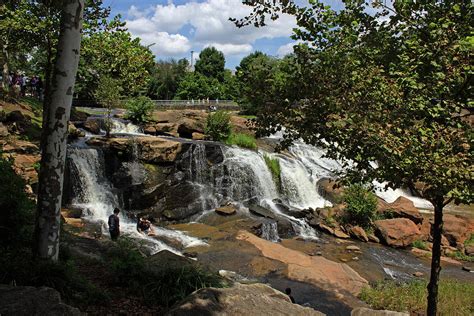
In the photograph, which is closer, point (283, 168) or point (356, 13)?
point (356, 13)

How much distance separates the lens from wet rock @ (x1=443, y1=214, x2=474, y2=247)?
57.4 feet

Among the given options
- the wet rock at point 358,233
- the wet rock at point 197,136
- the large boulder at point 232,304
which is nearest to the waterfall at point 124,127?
the wet rock at point 197,136

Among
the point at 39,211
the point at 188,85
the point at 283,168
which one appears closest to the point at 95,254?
the point at 39,211

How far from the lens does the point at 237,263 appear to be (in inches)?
496

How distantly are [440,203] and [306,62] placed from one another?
10.4 ft

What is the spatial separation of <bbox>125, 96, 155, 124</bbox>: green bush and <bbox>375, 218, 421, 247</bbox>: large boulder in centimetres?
1599

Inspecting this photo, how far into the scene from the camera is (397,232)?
1711 cm

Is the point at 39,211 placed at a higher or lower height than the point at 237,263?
higher

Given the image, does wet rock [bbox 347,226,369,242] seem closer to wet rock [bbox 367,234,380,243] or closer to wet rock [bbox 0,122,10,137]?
wet rock [bbox 367,234,380,243]

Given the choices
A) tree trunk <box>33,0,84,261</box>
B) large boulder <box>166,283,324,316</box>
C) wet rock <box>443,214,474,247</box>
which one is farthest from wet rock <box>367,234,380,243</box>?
tree trunk <box>33,0,84,261</box>

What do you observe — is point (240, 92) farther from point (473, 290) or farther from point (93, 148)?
point (93, 148)

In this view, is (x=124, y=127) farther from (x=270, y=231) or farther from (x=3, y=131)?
(x=270, y=231)

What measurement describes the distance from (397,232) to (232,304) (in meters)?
13.6

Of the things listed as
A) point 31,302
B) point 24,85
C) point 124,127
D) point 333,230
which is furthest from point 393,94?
point 24,85
